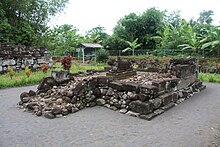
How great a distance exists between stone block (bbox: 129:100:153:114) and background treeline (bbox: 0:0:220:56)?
35.3 feet

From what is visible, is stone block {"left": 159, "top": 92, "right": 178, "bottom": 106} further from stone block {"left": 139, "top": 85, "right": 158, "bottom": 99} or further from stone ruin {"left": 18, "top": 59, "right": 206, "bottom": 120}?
stone block {"left": 139, "top": 85, "right": 158, "bottom": 99}

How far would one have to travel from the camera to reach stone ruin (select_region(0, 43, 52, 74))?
10148 millimetres

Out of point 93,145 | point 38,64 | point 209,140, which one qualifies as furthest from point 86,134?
point 38,64

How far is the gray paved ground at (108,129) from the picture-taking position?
3.15 metres

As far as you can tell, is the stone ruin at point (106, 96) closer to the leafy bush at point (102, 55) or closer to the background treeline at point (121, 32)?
the background treeline at point (121, 32)

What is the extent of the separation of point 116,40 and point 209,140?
62.6 ft

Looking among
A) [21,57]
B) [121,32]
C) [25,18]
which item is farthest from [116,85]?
[121,32]

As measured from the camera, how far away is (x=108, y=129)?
12.1 feet

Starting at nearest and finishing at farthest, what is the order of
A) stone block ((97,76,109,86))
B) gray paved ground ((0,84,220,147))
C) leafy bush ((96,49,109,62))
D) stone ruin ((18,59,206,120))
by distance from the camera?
gray paved ground ((0,84,220,147)) < stone ruin ((18,59,206,120)) < stone block ((97,76,109,86)) < leafy bush ((96,49,109,62))

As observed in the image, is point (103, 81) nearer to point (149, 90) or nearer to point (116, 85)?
point (116, 85)

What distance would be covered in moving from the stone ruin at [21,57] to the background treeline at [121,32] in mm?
2938

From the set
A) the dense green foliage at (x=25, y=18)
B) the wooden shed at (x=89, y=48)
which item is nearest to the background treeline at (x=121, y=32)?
the dense green foliage at (x=25, y=18)

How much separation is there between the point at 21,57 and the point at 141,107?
891cm

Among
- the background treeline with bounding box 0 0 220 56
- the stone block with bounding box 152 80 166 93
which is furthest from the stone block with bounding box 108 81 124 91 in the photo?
the background treeline with bounding box 0 0 220 56
